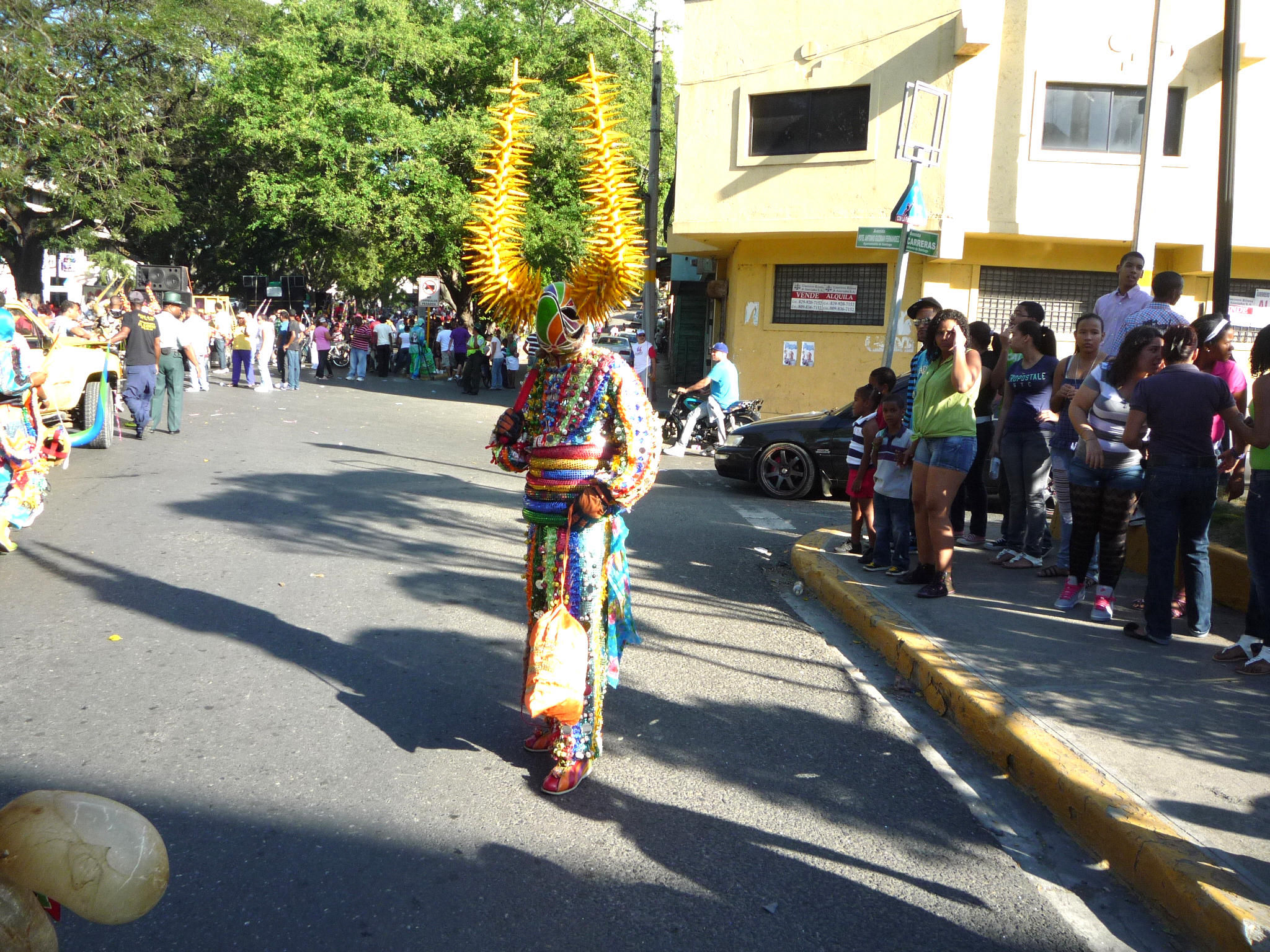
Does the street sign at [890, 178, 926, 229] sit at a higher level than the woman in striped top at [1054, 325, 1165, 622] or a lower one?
higher

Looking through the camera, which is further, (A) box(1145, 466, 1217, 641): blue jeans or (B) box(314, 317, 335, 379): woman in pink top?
(B) box(314, 317, 335, 379): woman in pink top

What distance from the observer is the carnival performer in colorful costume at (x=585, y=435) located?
13.2ft

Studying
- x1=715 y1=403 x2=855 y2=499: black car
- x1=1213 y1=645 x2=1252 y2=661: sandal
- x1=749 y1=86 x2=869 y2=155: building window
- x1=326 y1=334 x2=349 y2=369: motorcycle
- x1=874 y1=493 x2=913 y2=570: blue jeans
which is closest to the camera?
x1=1213 y1=645 x2=1252 y2=661: sandal

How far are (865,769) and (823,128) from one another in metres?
16.6

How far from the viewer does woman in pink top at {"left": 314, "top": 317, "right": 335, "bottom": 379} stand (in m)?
27.8

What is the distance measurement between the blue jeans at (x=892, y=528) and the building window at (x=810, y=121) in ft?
42.4

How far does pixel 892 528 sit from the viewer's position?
7340 millimetres

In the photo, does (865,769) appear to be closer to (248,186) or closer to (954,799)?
(954,799)

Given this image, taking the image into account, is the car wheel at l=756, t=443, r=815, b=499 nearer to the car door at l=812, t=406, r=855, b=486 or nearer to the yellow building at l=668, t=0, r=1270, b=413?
the car door at l=812, t=406, r=855, b=486

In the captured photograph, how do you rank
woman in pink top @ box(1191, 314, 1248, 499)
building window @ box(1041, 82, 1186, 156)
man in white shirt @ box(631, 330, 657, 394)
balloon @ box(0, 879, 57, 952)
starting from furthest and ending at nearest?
man in white shirt @ box(631, 330, 657, 394) < building window @ box(1041, 82, 1186, 156) < woman in pink top @ box(1191, 314, 1248, 499) < balloon @ box(0, 879, 57, 952)

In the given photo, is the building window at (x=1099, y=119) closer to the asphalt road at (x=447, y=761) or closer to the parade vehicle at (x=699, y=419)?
the parade vehicle at (x=699, y=419)

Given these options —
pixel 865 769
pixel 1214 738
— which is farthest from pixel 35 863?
pixel 1214 738

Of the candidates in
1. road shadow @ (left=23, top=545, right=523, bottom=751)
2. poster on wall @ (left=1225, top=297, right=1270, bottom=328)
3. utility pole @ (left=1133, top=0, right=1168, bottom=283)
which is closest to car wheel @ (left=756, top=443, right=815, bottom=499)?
utility pole @ (left=1133, top=0, right=1168, bottom=283)

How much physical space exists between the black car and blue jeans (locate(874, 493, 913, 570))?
3.74 m
